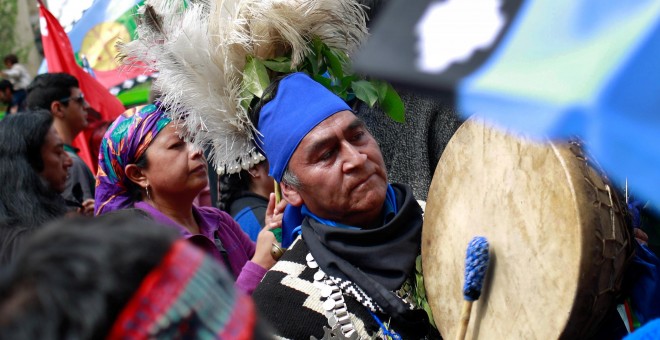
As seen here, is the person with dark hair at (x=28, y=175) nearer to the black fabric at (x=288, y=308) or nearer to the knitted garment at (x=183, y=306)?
the black fabric at (x=288, y=308)

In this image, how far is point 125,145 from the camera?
11.2 ft

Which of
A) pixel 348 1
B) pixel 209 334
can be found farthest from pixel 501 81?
pixel 348 1

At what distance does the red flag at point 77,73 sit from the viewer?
6137 mm

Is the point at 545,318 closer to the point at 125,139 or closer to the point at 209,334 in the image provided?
the point at 209,334

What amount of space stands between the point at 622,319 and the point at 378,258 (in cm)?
85

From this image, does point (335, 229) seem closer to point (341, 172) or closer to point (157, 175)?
point (341, 172)

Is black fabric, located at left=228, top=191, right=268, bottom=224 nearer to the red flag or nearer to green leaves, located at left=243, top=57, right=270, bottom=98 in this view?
green leaves, located at left=243, top=57, right=270, bottom=98

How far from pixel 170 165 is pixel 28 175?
2.06 feet

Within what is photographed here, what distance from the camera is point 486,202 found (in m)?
2.26

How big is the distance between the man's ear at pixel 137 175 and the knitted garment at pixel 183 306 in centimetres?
247

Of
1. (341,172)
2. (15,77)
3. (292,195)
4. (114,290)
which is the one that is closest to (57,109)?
(292,195)

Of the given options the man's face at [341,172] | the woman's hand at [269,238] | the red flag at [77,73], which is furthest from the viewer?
the red flag at [77,73]

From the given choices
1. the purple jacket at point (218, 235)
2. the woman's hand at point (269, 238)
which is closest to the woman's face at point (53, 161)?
the purple jacket at point (218, 235)

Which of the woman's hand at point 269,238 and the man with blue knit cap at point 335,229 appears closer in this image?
the man with blue knit cap at point 335,229
